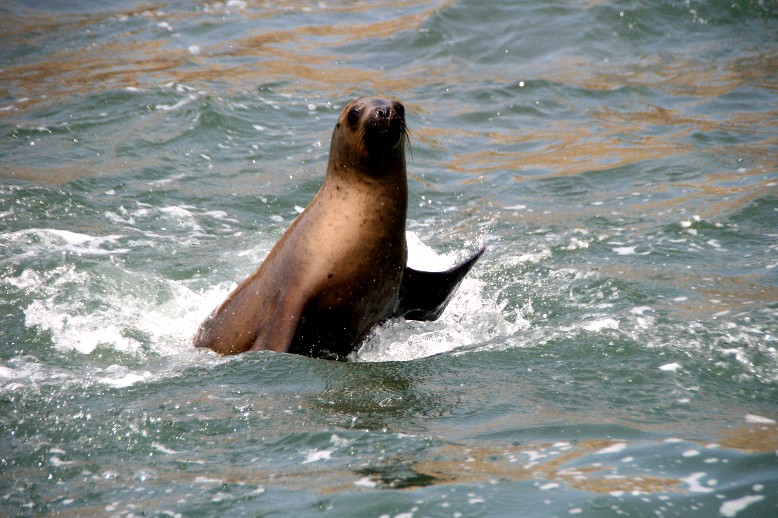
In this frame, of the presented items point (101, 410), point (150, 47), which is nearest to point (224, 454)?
point (101, 410)

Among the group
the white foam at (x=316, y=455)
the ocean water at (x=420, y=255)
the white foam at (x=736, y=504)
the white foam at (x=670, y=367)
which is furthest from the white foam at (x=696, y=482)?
the white foam at (x=316, y=455)

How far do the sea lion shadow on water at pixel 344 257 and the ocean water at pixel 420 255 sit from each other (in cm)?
25

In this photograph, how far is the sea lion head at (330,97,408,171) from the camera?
5.59m

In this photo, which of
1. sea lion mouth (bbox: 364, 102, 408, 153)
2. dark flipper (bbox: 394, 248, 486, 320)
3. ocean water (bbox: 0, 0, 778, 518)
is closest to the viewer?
ocean water (bbox: 0, 0, 778, 518)

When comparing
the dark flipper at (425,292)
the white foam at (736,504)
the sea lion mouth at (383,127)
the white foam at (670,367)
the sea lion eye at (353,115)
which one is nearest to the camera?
the white foam at (736,504)

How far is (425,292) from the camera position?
248 inches

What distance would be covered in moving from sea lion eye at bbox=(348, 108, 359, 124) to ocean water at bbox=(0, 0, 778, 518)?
130 cm

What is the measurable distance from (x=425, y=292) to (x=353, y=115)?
50.7 inches

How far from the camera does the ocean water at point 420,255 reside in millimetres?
4066

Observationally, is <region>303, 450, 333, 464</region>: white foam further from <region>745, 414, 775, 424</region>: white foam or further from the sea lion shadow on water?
<region>745, 414, 775, 424</region>: white foam

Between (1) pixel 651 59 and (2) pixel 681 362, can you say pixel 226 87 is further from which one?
(2) pixel 681 362

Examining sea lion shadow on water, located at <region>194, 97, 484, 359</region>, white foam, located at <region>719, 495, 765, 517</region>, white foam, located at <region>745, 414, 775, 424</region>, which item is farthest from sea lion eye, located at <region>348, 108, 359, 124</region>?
white foam, located at <region>719, 495, 765, 517</region>

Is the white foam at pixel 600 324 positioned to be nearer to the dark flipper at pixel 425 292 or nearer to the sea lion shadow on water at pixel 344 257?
the dark flipper at pixel 425 292

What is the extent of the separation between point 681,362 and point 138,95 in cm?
890
